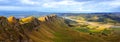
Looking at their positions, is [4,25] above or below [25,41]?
above

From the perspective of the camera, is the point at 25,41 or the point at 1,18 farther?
the point at 25,41

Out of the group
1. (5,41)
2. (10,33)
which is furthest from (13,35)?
(5,41)

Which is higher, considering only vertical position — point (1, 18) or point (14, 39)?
point (1, 18)

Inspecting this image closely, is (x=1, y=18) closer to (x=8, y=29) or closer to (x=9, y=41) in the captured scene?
(x=8, y=29)

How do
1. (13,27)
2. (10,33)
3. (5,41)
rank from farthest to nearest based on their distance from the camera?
(13,27)
(10,33)
(5,41)

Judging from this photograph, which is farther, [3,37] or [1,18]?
[1,18]

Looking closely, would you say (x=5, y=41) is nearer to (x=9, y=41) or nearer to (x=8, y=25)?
(x=9, y=41)

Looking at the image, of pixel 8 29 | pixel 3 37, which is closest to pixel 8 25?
pixel 8 29

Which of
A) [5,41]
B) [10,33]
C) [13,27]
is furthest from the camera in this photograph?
[13,27]
